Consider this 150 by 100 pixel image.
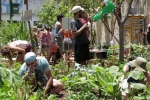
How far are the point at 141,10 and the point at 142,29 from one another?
1400 mm

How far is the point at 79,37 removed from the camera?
8289 millimetres

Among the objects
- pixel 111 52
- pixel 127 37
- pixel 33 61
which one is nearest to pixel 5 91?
pixel 33 61

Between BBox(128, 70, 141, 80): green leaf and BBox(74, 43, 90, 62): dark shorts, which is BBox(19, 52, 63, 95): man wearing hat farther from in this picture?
BBox(74, 43, 90, 62): dark shorts

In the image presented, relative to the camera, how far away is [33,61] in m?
6.12

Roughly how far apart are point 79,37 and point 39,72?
212cm

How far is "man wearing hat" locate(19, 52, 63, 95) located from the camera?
20.0ft

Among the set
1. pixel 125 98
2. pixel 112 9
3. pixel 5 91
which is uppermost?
pixel 112 9

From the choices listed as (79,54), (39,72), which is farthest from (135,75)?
(79,54)

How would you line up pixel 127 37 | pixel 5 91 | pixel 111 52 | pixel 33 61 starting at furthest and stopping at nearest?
pixel 127 37 → pixel 111 52 → pixel 33 61 → pixel 5 91

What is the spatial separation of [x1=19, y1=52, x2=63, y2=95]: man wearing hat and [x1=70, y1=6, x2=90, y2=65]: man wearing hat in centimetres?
181

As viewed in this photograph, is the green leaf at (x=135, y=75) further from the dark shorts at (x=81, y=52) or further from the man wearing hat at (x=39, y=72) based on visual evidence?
the dark shorts at (x=81, y=52)

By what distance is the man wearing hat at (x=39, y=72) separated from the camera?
610cm

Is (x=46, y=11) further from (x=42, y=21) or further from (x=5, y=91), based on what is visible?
(x=5, y=91)

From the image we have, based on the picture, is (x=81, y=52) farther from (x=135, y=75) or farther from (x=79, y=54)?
(x=135, y=75)
